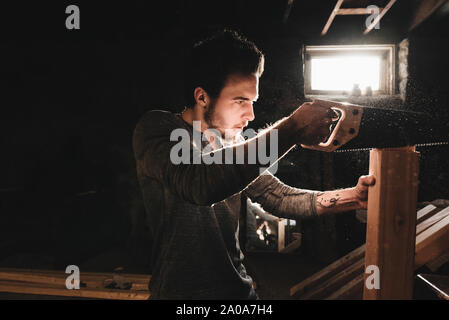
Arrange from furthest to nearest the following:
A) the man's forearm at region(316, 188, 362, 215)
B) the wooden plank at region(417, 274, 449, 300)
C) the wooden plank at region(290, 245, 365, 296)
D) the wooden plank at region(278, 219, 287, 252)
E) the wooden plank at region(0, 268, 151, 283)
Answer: the wooden plank at region(278, 219, 287, 252)
the wooden plank at region(0, 268, 151, 283)
the wooden plank at region(290, 245, 365, 296)
the wooden plank at region(417, 274, 449, 300)
the man's forearm at region(316, 188, 362, 215)

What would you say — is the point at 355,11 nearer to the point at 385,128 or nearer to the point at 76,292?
the point at 385,128

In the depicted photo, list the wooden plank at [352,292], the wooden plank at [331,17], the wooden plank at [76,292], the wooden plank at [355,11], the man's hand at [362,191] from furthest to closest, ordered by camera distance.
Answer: the wooden plank at [355,11] < the wooden plank at [331,17] < the wooden plank at [76,292] < the wooden plank at [352,292] < the man's hand at [362,191]

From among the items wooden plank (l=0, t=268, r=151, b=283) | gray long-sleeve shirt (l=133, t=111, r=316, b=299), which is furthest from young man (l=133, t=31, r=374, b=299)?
wooden plank (l=0, t=268, r=151, b=283)

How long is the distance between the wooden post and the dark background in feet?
13.9

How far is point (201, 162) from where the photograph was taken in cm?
107

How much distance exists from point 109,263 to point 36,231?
1.92 metres

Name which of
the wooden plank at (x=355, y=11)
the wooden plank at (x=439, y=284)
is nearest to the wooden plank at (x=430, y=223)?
the wooden plank at (x=439, y=284)

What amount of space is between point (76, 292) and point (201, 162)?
12.3 feet

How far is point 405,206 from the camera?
125 centimetres

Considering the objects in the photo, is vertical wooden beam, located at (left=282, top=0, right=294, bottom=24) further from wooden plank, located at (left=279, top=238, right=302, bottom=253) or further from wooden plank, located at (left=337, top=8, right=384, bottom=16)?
wooden plank, located at (left=279, top=238, right=302, bottom=253)

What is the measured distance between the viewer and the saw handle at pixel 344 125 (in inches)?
47.8

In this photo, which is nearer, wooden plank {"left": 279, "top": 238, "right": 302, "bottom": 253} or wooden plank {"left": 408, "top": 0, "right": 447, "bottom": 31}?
wooden plank {"left": 408, "top": 0, "right": 447, "bottom": 31}

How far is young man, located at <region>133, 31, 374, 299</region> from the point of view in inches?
45.6

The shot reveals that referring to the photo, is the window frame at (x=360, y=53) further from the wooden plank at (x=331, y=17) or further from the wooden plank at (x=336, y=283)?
the wooden plank at (x=336, y=283)
